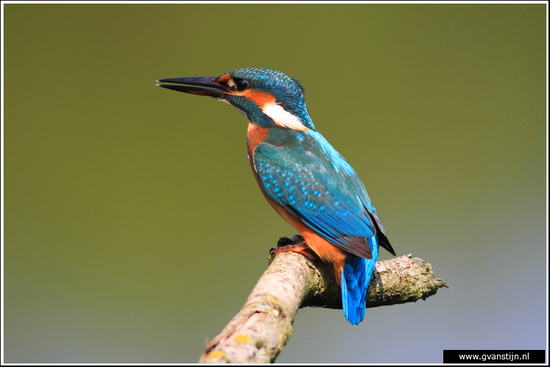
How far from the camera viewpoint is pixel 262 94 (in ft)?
7.72

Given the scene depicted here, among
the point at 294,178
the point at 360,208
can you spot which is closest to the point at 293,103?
the point at 294,178

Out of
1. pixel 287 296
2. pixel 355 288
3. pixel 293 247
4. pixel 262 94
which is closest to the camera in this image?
pixel 287 296

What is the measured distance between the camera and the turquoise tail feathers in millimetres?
1896

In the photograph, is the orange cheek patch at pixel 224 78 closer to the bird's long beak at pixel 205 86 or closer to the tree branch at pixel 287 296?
the bird's long beak at pixel 205 86

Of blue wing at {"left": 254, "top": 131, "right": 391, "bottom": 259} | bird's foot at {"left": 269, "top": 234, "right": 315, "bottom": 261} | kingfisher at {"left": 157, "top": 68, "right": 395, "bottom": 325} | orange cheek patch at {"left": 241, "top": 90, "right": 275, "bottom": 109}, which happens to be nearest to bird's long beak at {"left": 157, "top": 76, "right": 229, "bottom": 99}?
kingfisher at {"left": 157, "top": 68, "right": 395, "bottom": 325}

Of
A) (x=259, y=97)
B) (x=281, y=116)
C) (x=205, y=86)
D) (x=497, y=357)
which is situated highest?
(x=205, y=86)

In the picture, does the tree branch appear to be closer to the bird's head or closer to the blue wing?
the blue wing

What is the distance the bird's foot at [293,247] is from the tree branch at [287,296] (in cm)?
4

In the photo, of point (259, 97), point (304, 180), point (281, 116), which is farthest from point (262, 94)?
point (304, 180)

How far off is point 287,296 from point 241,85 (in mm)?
1272

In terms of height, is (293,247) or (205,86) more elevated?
(205,86)

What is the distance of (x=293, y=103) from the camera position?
2377 mm

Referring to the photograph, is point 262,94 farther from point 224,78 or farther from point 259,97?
point 224,78

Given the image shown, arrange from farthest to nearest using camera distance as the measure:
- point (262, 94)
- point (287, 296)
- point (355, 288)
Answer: point (262, 94) → point (355, 288) → point (287, 296)
